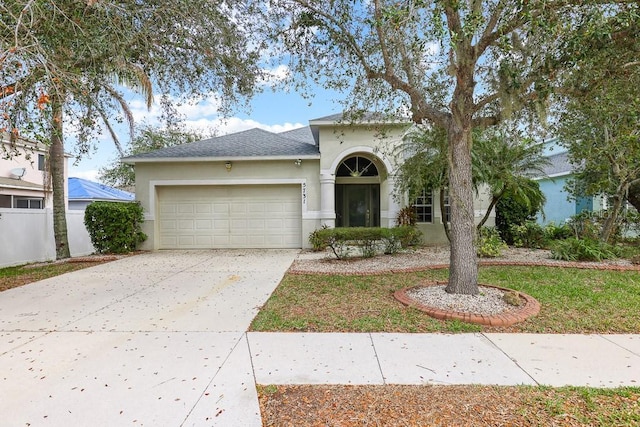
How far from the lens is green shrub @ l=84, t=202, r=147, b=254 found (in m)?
11.6

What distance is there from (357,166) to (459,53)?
318 inches

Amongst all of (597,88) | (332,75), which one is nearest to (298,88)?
(332,75)

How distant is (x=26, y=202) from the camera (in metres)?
18.1

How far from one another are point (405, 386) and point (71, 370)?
329 cm

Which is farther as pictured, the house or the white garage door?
the white garage door

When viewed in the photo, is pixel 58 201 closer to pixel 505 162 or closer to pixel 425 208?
pixel 425 208

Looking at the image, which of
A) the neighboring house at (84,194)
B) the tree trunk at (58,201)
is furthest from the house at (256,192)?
the neighboring house at (84,194)

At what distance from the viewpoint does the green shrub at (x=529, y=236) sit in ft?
38.2

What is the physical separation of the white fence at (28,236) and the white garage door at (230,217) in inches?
127

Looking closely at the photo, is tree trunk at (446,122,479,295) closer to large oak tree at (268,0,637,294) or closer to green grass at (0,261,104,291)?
large oak tree at (268,0,637,294)

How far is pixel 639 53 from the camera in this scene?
520 centimetres

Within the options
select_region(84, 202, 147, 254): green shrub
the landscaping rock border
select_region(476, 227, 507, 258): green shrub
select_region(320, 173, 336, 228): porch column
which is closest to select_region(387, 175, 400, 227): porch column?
select_region(320, 173, 336, 228): porch column

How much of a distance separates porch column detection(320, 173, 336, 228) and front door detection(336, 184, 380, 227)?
4.90ft

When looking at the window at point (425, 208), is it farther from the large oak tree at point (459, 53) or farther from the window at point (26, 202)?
the window at point (26, 202)
